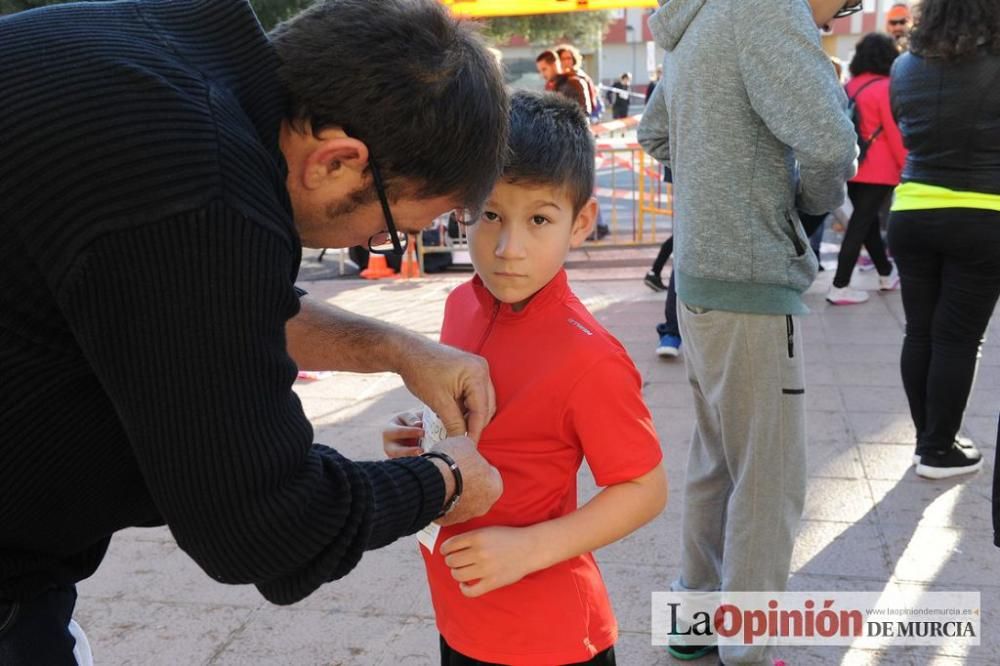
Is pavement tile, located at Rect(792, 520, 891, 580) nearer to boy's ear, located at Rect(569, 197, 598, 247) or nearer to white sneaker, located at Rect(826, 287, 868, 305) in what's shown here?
boy's ear, located at Rect(569, 197, 598, 247)

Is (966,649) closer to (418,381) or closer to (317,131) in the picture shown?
(418,381)

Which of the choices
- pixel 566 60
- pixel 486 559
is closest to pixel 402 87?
pixel 486 559

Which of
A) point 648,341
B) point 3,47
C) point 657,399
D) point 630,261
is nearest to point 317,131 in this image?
point 3,47

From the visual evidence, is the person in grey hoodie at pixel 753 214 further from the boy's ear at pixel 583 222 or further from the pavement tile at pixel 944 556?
the pavement tile at pixel 944 556

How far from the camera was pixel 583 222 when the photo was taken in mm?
2078

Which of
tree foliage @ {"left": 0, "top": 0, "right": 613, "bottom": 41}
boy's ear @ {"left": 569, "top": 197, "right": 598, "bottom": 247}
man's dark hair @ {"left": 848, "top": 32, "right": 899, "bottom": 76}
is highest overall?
boy's ear @ {"left": 569, "top": 197, "right": 598, "bottom": 247}

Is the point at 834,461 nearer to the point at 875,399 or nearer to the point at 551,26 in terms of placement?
the point at 875,399

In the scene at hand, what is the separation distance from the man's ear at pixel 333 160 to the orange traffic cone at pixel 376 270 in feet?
25.7

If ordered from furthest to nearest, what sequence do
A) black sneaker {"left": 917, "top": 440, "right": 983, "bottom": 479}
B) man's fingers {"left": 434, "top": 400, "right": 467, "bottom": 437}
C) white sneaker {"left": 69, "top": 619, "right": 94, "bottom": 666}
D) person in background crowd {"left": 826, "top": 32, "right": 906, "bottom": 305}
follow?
person in background crowd {"left": 826, "top": 32, "right": 906, "bottom": 305} < black sneaker {"left": 917, "top": 440, "right": 983, "bottom": 479} < man's fingers {"left": 434, "top": 400, "right": 467, "bottom": 437} < white sneaker {"left": 69, "top": 619, "right": 94, "bottom": 666}

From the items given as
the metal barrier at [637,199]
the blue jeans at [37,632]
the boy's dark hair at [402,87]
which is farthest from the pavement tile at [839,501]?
the metal barrier at [637,199]

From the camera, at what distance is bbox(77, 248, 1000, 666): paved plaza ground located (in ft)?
9.80

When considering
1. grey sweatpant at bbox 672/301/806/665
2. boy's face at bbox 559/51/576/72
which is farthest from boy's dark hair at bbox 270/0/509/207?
boy's face at bbox 559/51/576/72

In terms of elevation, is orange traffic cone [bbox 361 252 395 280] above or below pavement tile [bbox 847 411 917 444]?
below

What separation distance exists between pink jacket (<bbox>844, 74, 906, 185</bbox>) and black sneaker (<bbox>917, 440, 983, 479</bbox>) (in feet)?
10.6
